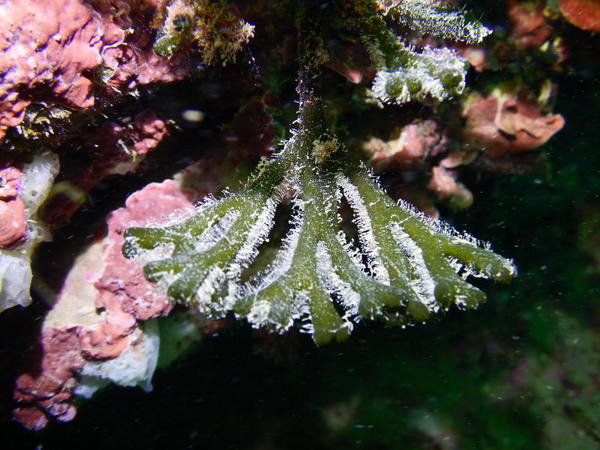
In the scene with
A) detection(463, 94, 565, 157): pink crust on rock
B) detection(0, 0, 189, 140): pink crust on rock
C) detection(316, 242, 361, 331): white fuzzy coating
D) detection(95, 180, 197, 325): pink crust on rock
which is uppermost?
detection(0, 0, 189, 140): pink crust on rock

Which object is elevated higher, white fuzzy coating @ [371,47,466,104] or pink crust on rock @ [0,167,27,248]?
white fuzzy coating @ [371,47,466,104]

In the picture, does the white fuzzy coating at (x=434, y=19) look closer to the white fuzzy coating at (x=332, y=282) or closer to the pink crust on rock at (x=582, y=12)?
the pink crust on rock at (x=582, y=12)

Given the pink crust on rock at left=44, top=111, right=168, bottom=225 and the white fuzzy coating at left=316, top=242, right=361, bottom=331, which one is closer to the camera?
the white fuzzy coating at left=316, top=242, right=361, bottom=331

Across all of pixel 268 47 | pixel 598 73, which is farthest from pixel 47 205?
pixel 598 73

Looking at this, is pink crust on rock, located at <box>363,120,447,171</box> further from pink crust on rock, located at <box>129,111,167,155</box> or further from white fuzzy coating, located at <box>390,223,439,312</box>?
pink crust on rock, located at <box>129,111,167,155</box>

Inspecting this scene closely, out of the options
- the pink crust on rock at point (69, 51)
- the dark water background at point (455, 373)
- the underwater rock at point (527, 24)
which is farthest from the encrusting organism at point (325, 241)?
the dark water background at point (455, 373)

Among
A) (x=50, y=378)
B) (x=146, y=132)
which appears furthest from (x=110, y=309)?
(x=146, y=132)

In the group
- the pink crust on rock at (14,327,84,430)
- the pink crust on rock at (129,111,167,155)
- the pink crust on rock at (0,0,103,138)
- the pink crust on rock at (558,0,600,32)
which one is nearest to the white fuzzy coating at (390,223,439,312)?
the pink crust on rock at (129,111,167,155)
